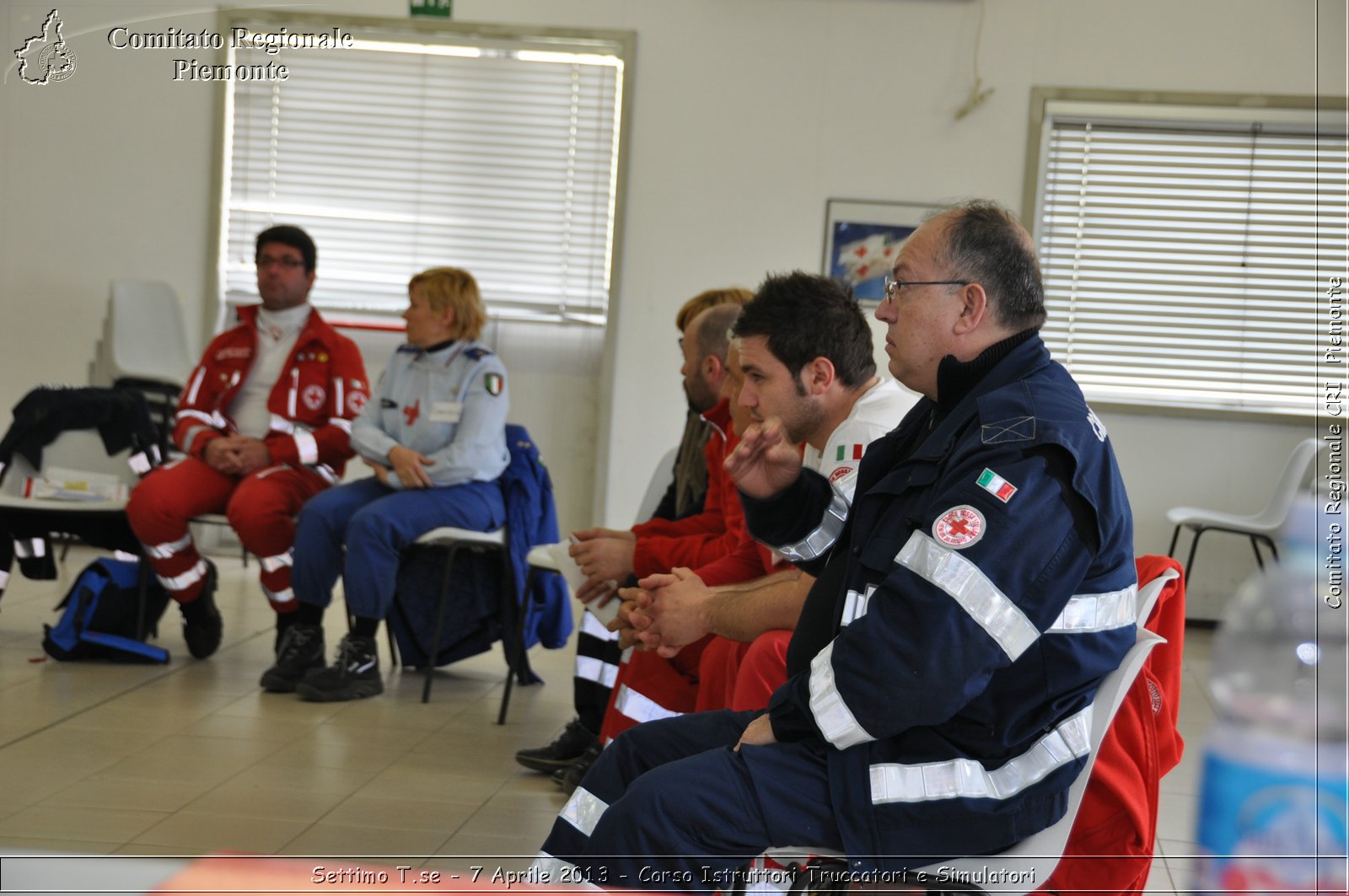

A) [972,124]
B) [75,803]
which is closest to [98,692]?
[75,803]

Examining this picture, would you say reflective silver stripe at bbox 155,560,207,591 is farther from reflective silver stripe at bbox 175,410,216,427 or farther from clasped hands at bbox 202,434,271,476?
reflective silver stripe at bbox 175,410,216,427

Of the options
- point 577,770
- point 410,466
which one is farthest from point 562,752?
point 410,466

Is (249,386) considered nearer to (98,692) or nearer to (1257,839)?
(98,692)

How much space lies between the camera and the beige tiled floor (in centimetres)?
260

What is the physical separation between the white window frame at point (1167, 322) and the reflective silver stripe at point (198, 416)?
4.13 meters

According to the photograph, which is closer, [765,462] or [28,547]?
[765,462]

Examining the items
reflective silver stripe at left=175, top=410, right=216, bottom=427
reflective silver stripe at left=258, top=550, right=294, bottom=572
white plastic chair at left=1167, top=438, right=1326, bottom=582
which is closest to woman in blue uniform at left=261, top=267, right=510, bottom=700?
reflective silver stripe at left=258, top=550, right=294, bottom=572

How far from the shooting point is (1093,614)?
145 cm

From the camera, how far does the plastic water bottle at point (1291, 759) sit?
0.74 metres

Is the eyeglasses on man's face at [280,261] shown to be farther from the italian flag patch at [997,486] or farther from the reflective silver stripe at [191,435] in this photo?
the italian flag patch at [997,486]

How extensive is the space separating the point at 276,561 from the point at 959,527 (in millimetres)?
3196

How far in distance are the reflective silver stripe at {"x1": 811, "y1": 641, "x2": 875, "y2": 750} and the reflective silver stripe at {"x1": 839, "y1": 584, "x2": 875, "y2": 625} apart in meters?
0.08

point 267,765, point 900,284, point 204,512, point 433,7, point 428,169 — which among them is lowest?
point 267,765

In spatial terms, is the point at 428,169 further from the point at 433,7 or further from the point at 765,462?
the point at 765,462
